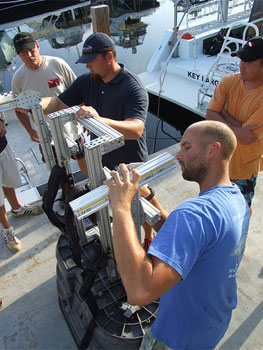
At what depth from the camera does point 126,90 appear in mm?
2268

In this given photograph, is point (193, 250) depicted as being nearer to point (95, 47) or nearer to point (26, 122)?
point (95, 47)

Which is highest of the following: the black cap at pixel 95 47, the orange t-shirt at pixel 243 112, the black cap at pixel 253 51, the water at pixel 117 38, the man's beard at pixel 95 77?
the black cap at pixel 95 47

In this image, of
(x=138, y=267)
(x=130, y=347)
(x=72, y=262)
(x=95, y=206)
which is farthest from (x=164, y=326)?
(x=72, y=262)

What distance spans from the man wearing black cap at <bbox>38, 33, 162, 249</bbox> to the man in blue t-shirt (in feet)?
2.48

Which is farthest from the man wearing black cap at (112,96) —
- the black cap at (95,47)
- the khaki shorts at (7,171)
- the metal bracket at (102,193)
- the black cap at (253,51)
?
the black cap at (253,51)

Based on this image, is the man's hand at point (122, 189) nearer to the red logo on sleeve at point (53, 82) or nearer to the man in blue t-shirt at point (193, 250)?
the man in blue t-shirt at point (193, 250)

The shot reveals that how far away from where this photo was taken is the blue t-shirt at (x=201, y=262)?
1.08 meters

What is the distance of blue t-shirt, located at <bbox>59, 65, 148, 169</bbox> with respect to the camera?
2256 mm

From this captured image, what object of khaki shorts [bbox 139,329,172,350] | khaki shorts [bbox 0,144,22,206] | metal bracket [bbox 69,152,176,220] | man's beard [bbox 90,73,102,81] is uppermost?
man's beard [bbox 90,73,102,81]

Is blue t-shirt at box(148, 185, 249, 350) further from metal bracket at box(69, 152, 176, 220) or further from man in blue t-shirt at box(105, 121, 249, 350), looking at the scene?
metal bracket at box(69, 152, 176, 220)

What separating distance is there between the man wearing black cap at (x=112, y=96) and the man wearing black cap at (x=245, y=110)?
0.78 meters

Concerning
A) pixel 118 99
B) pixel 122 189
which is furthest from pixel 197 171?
pixel 118 99

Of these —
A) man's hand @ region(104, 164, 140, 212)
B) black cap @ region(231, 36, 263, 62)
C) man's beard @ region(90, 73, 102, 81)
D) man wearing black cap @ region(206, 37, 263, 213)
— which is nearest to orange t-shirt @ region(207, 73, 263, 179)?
man wearing black cap @ region(206, 37, 263, 213)

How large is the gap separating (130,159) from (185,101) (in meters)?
4.50
